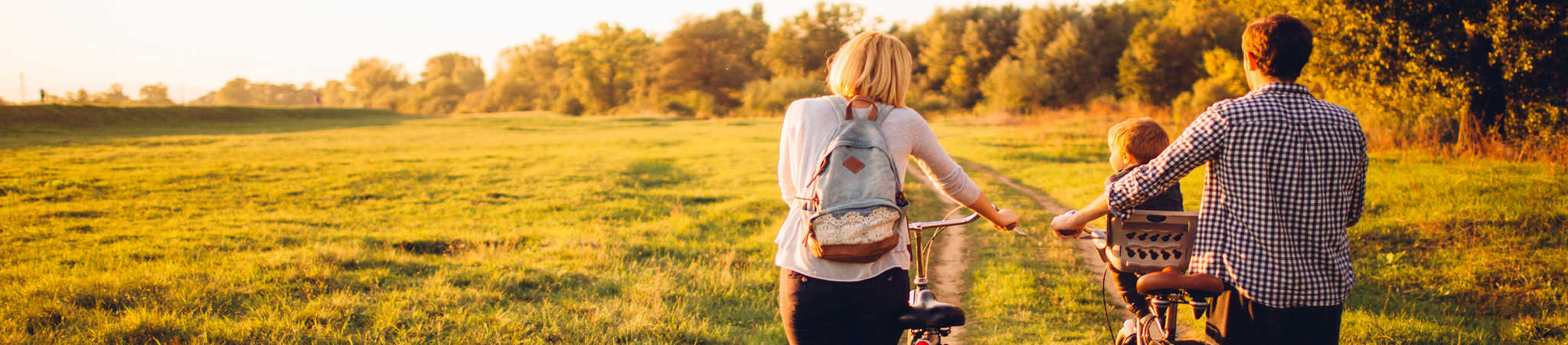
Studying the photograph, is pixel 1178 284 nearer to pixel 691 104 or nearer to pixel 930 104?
pixel 930 104

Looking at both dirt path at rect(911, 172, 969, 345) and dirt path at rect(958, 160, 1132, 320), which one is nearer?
Result: dirt path at rect(958, 160, 1132, 320)

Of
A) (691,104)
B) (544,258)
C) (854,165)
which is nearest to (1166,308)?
(854,165)

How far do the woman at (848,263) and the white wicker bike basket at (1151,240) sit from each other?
0.71 meters

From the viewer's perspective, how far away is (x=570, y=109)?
290ft

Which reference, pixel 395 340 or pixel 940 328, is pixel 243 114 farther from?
pixel 940 328

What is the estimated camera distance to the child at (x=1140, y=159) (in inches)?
127

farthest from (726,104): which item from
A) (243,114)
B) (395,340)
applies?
Answer: (395,340)

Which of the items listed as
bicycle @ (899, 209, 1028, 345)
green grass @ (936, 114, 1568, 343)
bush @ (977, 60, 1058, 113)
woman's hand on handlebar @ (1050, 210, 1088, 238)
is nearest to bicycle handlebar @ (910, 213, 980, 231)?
bicycle @ (899, 209, 1028, 345)

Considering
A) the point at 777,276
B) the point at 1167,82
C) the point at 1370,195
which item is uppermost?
the point at 1167,82

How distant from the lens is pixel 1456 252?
22.6ft

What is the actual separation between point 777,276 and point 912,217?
12.8ft

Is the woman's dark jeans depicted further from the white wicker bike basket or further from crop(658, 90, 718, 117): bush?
crop(658, 90, 718, 117): bush

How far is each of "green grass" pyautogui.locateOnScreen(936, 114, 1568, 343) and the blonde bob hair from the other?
3.95 meters

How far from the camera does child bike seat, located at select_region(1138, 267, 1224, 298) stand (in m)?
2.39
